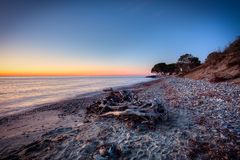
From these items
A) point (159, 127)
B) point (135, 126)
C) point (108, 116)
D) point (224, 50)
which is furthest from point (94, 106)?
point (224, 50)

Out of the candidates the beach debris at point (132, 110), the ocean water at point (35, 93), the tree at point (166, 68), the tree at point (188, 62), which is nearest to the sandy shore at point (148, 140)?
the beach debris at point (132, 110)

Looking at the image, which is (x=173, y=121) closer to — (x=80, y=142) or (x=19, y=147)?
(x=80, y=142)

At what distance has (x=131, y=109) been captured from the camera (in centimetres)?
770

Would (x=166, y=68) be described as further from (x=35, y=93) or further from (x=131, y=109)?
(x=131, y=109)

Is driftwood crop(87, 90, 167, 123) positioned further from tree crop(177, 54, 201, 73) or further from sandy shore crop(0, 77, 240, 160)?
tree crop(177, 54, 201, 73)

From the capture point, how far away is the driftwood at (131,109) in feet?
22.7

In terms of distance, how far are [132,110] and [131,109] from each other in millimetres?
184

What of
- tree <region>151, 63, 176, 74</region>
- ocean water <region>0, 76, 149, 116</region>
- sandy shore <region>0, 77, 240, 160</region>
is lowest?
ocean water <region>0, 76, 149, 116</region>

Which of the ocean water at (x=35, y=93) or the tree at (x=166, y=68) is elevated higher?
the tree at (x=166, y=68)

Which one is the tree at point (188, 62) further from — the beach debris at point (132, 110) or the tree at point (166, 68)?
the beach debris at point (132, 110)

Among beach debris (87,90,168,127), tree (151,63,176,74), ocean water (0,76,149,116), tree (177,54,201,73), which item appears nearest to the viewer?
beach debris (87,90,168,127)

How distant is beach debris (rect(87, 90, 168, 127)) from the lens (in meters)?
6.90

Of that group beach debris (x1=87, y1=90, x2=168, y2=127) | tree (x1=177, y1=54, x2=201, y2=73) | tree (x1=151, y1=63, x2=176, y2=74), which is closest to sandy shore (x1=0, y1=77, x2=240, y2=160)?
beach debris (x1=87, y1=90, x2=168, y2=127)

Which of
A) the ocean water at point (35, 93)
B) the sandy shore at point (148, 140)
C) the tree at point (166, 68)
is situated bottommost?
the ocean water at point (35, 93)
